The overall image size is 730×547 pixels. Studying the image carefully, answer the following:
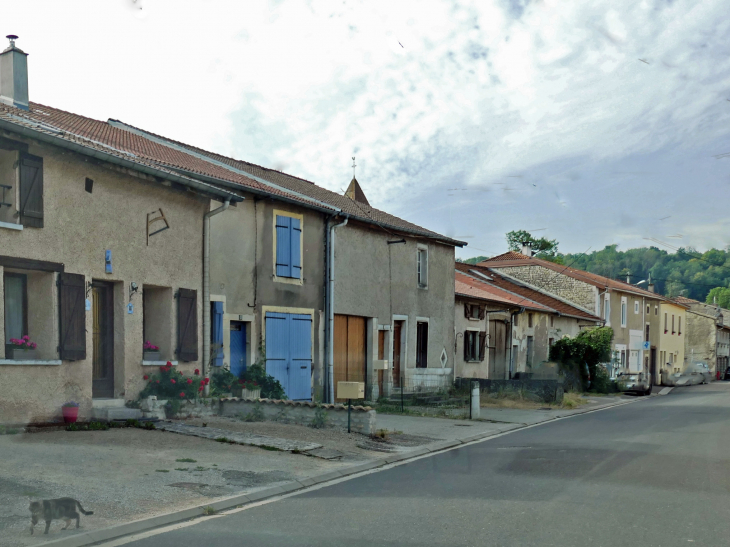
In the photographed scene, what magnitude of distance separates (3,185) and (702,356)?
64.7 m

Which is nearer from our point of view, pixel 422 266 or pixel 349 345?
pixel 349 345

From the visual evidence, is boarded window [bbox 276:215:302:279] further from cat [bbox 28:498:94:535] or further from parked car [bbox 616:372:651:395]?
parked car [bbox 616:372:651:395]

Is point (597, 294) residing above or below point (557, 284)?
below

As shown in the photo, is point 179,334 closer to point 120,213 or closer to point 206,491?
point 120,213

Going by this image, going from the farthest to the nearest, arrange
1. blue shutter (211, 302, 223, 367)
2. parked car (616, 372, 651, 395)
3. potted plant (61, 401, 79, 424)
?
parked car (616, 372, 651, 395), blue shutter (211, 302, 223, 367), potted plant (61, 401, 79, 424)

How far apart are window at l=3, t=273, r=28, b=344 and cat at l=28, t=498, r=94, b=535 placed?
596cm

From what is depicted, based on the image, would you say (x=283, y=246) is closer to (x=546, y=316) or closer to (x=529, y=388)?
(x=529, y=388)

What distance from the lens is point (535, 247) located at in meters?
63.4

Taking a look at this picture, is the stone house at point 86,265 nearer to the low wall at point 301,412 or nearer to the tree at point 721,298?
the low wall at point 301,412

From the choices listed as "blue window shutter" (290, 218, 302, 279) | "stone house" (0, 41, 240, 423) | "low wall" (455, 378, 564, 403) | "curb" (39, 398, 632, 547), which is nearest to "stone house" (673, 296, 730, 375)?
"low wall" (455, 378, 564, 403)

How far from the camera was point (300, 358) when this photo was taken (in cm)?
1789

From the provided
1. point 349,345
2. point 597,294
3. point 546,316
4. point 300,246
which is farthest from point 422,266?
point 597,294

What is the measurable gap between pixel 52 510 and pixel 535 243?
2378 inches

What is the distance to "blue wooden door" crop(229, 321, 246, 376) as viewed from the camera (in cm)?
1614
